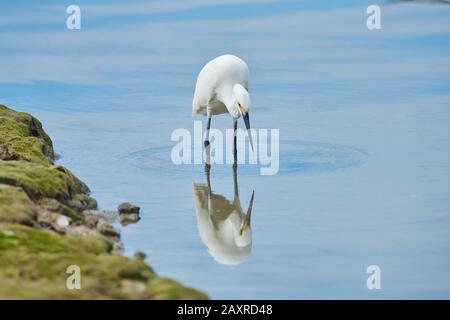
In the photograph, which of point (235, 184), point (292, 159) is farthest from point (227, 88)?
point (235, 184)

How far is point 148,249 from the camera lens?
14914mm

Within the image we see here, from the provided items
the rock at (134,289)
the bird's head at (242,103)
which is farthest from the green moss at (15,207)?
the bird's head at (242,103)

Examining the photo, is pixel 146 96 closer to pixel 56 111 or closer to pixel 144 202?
pixel 56 111

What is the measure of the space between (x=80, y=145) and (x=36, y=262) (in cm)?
803

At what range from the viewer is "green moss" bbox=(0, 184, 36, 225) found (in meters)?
14.2

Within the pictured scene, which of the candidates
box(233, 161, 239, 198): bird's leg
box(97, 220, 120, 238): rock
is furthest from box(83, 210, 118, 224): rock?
box(233, 161, 239, 198): bird's leg

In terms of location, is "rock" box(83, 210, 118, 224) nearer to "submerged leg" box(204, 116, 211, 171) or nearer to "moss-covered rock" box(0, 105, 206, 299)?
"moss-covered rock" box(0, 105, 206, 299)

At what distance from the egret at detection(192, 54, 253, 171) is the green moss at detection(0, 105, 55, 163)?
2426mm

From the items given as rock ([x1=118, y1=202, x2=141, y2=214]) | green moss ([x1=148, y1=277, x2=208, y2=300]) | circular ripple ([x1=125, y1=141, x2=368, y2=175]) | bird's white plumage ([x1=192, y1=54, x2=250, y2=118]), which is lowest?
green moss ([x1=148, y1=277, x2=208, y2=300])

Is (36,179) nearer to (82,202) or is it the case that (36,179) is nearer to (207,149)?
(82,202)

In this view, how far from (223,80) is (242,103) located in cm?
67

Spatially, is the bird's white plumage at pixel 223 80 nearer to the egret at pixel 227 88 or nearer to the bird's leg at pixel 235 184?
the egret at pixel 227 88
